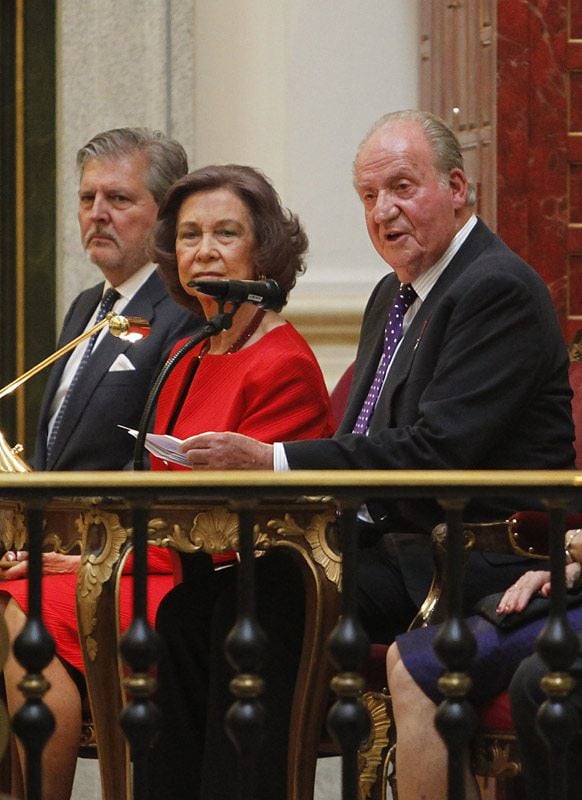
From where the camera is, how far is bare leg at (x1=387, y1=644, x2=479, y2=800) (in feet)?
9.81

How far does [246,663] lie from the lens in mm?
2344

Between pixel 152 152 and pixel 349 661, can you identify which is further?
pixel 152 152

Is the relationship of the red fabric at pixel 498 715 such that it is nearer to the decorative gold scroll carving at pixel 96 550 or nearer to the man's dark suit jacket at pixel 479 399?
the man's dark suit jacket at pixel 479 399

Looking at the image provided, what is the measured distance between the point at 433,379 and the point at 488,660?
0.65m

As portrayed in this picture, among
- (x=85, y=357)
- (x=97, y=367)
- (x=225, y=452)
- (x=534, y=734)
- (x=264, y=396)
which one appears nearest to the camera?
(x=534, y=734)

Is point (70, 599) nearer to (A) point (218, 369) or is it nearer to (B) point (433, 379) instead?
(A) point (218, 369)

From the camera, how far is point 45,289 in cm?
603

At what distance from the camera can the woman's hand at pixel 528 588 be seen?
3045 mm

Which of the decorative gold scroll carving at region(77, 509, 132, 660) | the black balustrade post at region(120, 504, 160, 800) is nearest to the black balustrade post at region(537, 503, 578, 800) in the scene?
the black balustrade post at region(120, 504, 160, 800)

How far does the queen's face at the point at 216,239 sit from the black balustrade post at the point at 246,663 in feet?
5.42

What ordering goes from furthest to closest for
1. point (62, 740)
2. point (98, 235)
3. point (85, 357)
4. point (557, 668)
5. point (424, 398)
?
1. point (98, 235)
2. point (85, 357)
3. point (62, 740)
4. point (424, 398)
5. point (557, 668)

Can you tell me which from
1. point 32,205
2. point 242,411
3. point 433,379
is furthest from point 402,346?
point 32,205

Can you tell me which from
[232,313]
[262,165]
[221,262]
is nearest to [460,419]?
[232,313]

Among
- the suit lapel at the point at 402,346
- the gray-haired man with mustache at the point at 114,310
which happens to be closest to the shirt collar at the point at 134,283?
the gray-haired man with mustache at the point at 114,310
